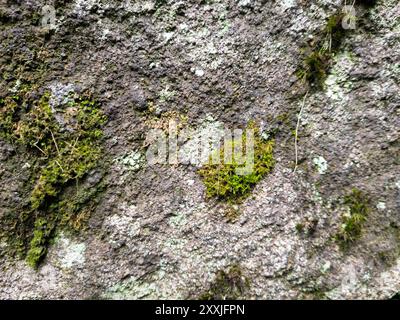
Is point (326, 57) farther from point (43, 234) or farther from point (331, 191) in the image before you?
point (43, 234)

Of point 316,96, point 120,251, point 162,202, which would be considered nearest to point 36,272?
point 120,251

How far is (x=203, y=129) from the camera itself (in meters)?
1.16

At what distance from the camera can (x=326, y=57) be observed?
112 centimetres

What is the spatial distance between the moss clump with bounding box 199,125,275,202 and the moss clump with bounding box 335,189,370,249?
29cm

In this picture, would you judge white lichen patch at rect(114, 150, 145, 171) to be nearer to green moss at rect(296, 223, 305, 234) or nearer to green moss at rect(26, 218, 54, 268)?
green moss at rect(26, 218, 54, 268)

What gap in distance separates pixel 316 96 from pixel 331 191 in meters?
0.32

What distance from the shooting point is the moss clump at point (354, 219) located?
3.59ft

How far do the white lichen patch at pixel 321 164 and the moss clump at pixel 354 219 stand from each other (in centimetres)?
12

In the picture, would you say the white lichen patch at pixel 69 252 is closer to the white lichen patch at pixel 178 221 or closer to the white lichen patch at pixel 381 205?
the white lichen patch at pixel 178 221

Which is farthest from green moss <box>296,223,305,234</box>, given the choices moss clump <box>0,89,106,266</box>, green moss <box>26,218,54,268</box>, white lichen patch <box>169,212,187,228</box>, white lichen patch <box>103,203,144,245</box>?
green moss <box>26,218,54,268</box>

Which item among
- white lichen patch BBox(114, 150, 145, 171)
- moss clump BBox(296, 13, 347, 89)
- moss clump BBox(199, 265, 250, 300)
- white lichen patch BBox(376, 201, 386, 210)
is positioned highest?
moss clump BBox(296, 13, 347, 89)

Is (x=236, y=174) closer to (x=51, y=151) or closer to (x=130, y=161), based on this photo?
(x=130, y=161)

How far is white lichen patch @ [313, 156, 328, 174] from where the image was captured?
1.12 m

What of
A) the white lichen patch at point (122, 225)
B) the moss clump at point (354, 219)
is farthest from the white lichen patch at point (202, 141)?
the moss clump at point (354, 219)
